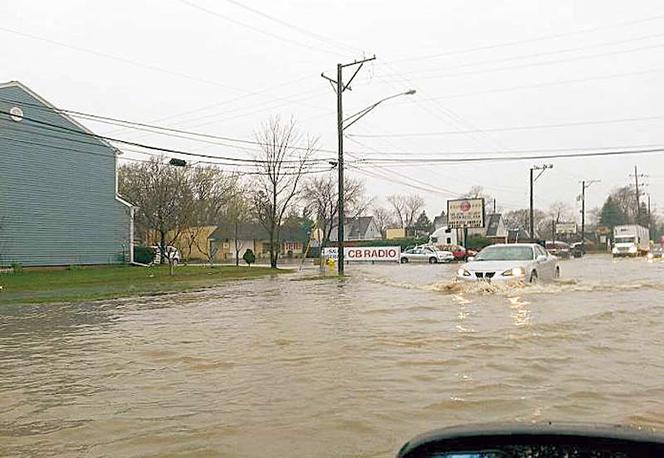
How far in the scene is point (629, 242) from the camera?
207 feet

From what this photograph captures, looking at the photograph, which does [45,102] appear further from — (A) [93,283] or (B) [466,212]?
(B) [466,212]

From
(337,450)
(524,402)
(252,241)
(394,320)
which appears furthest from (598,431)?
(252,241)

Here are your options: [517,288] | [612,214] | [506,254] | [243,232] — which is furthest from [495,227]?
[517,288]

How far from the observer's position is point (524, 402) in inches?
225

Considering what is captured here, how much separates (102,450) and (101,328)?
24.4 feet

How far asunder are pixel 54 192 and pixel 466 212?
30.5m

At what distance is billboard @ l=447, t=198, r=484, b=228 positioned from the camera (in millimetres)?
51000

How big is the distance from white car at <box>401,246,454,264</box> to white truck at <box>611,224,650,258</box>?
17700 mm

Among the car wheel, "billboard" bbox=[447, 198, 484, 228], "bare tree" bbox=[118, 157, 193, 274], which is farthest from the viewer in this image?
"billboard" bbox=[447, 198, 484, 228]

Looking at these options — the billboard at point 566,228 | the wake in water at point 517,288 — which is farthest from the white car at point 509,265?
the billboard at point 566,228

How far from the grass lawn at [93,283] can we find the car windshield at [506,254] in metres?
10.0

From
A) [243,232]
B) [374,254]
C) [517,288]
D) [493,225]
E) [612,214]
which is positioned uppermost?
[612,214]

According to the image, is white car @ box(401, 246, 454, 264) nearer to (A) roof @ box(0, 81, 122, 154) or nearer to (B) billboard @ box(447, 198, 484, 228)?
(B) billboard @ box(447, 198, 484, 228)

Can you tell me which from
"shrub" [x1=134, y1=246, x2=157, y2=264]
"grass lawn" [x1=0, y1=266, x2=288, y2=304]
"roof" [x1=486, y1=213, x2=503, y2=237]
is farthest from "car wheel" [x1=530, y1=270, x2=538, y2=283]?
"roof" [x1=486, y1=213, x2=503, y2=237]
